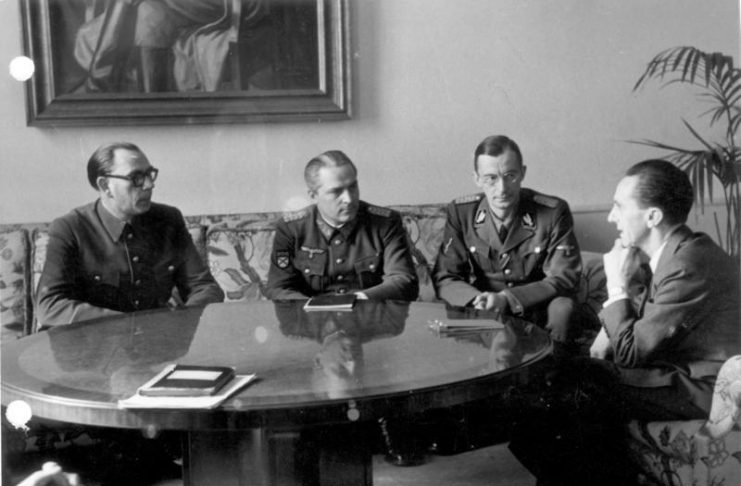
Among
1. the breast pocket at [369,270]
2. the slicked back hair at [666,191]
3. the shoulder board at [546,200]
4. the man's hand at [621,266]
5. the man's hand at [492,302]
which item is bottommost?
the man's hand at [492,302]

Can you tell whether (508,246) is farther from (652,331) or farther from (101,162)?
(101,162)

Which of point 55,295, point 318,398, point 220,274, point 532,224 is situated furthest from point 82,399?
point 532,224

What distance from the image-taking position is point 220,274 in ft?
8.68

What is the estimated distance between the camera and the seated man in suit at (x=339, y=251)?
2.45 metres

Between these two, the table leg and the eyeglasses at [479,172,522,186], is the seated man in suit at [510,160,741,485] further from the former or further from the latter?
the table leg

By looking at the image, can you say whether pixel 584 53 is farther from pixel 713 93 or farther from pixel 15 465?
pixel 15 465

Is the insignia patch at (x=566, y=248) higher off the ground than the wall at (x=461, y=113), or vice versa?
the wall at (x=461, y=113)

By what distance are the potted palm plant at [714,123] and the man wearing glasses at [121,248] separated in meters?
1.43

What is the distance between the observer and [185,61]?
104 inches

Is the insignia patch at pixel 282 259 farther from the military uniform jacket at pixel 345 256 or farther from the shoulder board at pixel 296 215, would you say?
the shoulder board at pixel 296 215

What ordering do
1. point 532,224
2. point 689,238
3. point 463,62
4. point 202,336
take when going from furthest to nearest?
point 463,62
point 532,224
point 689,238
point 202,336

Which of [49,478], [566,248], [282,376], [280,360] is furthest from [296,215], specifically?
[49,478]

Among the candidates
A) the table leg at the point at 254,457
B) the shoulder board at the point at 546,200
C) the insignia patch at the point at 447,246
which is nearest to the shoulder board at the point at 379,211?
the insignia patch at the point at 447,246

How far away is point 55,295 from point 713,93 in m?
2.08
